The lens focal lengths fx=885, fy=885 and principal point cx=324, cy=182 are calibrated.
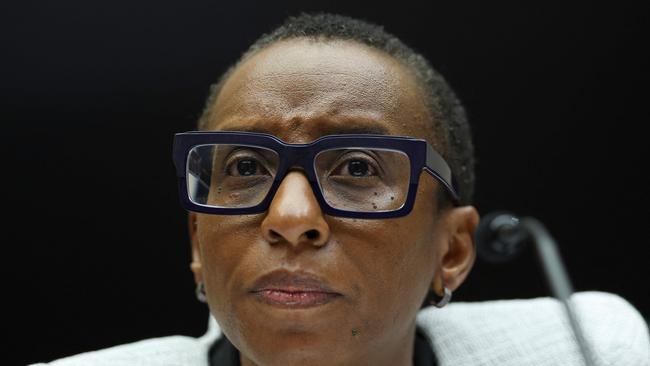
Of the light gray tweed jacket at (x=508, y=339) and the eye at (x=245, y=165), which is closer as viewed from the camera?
the eye at (x=245, y=165)

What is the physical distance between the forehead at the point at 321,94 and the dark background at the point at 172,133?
575 mm

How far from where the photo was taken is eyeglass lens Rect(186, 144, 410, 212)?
1.36m

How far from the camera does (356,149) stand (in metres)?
1.37

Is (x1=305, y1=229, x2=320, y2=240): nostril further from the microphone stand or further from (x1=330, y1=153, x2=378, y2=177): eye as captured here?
the microphone stand

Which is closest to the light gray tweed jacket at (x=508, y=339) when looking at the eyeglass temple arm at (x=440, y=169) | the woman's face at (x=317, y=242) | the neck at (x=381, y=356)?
the neck at (x=381, y=356)

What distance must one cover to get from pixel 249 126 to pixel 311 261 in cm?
26

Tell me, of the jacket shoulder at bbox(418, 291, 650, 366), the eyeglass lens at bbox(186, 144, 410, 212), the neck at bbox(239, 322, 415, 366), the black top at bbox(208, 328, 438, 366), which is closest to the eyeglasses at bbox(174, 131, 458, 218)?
the eyeglass lens at bbox(186, 144, 410, 212)

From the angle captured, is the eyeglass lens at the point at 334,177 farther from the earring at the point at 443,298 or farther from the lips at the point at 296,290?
the earring at the point at 443,298

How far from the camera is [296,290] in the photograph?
1295 mm

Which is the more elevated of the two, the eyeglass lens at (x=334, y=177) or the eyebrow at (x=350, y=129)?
the eyebrow at (x=350, y=129)

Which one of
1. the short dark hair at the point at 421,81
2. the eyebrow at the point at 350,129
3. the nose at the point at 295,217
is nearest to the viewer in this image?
the nose at the point at 295,217

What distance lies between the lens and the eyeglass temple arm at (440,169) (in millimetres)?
1422

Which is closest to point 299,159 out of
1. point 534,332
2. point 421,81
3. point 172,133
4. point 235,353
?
point 421,81

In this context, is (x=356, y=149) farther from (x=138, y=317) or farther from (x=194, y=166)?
(x=138, y=317)
